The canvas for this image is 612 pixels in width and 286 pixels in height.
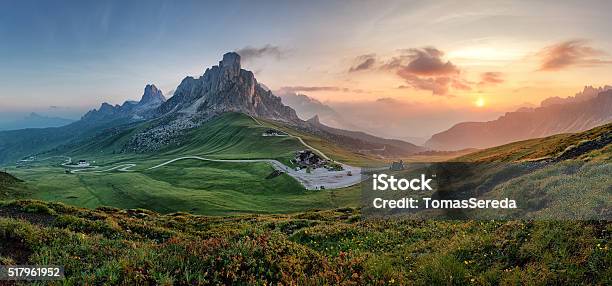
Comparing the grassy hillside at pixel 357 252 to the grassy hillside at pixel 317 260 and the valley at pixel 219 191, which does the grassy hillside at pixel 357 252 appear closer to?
the grassy hillside at pixel 317 260

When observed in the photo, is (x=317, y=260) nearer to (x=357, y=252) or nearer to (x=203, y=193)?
(x=357, y=252)

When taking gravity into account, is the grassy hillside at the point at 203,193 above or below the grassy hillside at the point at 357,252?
below

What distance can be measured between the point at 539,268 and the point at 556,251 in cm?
124

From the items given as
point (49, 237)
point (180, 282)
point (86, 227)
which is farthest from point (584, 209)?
point (86, 227)

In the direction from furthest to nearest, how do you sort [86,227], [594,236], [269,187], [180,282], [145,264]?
1. [269,187]
2. [86,227]
3. [594,236]
4. [145,264]
5. [180,282]

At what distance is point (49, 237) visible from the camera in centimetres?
1415

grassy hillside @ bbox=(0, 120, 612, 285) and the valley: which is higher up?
grassy hillside @ bbox=(0, 120, 612, 285)

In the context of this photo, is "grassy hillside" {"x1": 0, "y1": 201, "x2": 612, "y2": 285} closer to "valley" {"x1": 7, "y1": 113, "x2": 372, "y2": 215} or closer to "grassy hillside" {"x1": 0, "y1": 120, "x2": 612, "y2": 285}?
"grassy hillside" {"x1": 0, "y1": 120, "x2": 612, "y2": 285}

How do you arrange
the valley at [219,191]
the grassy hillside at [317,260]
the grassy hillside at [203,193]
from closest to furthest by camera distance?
the grassy hillside at [317,260] < the grassy hillside at [203,193] < the valley at [219,191]

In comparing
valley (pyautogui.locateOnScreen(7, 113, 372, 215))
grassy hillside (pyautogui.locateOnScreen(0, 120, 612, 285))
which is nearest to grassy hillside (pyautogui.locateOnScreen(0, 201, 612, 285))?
grassy hillside (pyautogui.locateOnScreen(0, 120, 612, 285))

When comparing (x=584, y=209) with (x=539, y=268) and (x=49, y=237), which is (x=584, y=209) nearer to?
(x=539, y=268)

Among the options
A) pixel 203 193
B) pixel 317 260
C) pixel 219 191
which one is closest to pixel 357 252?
pixel 317 260

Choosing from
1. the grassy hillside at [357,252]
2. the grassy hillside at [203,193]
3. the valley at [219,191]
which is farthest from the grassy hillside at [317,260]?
the valley at [219,191]

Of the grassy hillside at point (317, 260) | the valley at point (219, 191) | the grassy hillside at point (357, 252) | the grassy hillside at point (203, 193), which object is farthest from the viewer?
the valley at point (219, 191)
